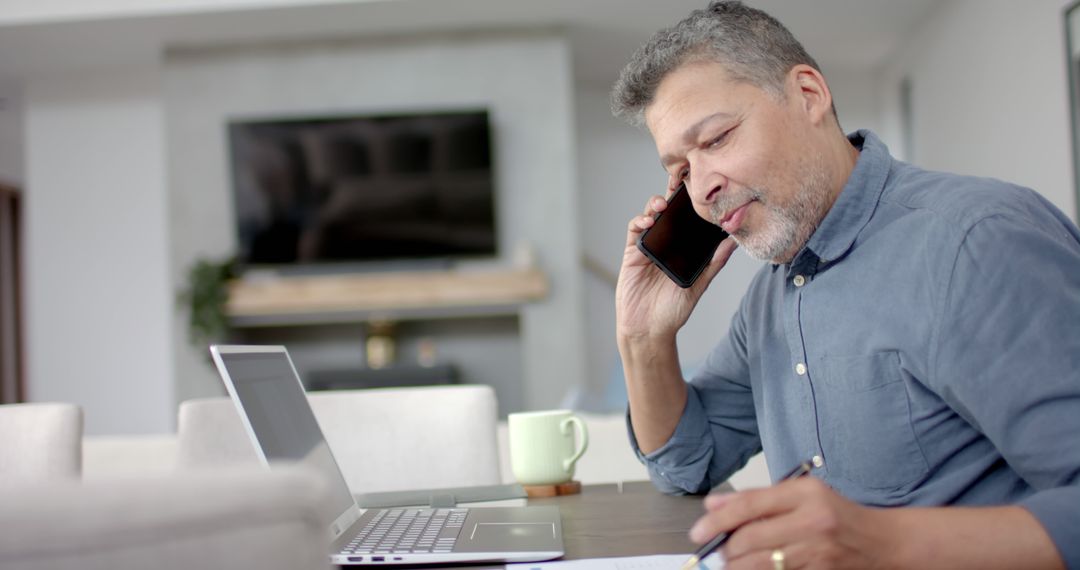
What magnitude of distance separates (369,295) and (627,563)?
496cm

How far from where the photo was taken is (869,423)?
104 cm

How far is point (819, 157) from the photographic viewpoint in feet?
3.87

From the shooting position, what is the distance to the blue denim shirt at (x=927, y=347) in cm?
85

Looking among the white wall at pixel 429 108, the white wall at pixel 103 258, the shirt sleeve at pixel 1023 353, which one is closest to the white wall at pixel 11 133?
the white wall at pixel 103 258

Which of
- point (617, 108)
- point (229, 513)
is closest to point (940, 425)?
point (617, 108)

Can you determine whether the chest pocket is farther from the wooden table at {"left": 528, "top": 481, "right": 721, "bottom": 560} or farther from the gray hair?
the gray hair

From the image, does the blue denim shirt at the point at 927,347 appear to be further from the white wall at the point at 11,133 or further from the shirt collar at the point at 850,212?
the white wall at the point at 11,133

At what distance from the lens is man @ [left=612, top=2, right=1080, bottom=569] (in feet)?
2.54

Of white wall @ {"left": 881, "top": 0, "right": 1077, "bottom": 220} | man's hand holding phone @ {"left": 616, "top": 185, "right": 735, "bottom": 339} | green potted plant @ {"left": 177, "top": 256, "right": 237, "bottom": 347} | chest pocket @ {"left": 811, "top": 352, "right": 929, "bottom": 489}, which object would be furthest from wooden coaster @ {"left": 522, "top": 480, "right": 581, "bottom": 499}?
green potted plant @ {"left": 177, "top": 256, "right": 237, "bottom": 347}

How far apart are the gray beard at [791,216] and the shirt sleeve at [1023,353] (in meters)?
0.25

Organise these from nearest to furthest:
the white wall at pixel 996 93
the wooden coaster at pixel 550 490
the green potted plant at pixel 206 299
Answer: the wooden coaster at pixel 550 490 → the white wall at pixel 996 93 → the green potted plant at pixel 206 299

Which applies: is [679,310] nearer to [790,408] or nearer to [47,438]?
[790,408]

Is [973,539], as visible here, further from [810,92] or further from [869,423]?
[810,92]

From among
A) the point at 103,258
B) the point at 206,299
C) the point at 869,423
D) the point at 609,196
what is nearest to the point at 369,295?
the point at 206,299
